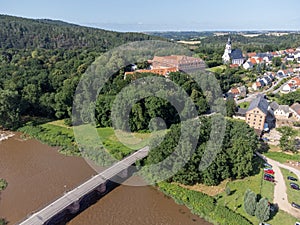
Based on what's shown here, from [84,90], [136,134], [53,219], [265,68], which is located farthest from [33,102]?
[265,68]

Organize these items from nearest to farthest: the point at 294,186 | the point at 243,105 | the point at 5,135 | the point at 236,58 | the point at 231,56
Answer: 1. the point at 294,186
2. the point at 5,135
3. the point at 243,105
4. the point at 231,56
5. the point at 236,58

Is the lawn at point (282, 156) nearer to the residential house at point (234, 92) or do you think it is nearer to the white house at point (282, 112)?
the white house at point (282, 112)

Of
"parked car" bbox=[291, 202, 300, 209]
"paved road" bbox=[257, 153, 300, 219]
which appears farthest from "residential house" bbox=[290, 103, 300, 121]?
"parked car" bbox=[291, 202, 300, 209]

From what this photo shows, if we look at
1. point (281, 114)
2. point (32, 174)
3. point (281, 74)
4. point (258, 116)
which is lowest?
point (32, 174)

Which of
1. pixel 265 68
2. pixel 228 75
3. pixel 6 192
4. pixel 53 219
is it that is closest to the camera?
pixel 53 219

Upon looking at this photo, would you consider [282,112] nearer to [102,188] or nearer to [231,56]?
[102,188]

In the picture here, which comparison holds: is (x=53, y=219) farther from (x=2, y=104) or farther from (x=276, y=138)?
(x=276, y=138)

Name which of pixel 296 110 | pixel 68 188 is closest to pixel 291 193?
pixel 68 188
